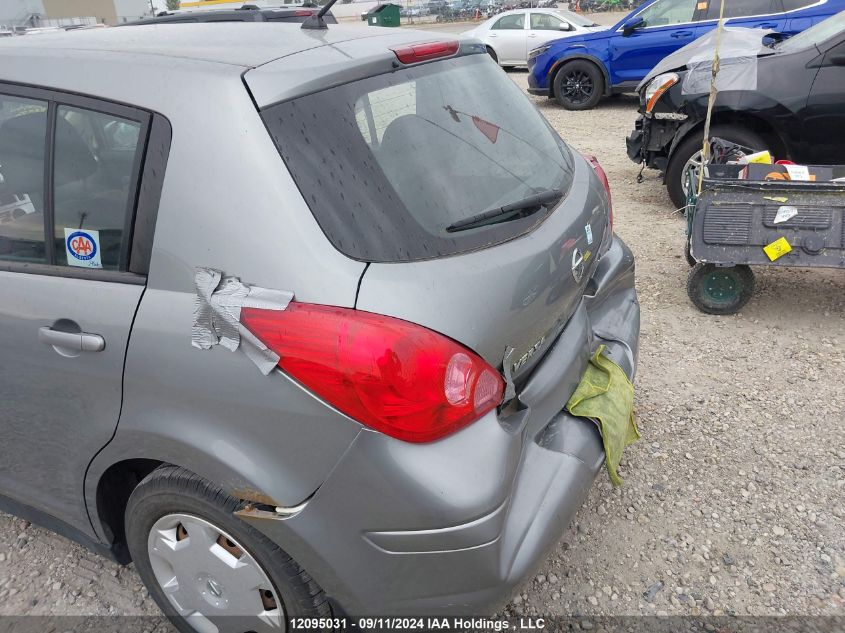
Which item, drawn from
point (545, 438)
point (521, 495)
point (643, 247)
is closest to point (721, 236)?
point (643, 247)

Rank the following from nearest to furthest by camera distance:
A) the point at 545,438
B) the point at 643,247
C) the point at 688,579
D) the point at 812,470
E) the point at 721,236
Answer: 1. the point at 545,438
2. the point at 688,579
3. the point at 812,470
4. the point at 721,236
5. the point at 643,247

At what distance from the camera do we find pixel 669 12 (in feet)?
32.1

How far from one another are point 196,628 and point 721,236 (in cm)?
331

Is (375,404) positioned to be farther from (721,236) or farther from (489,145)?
(721,236)

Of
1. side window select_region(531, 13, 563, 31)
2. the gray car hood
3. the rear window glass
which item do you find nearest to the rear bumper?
the rear window glass

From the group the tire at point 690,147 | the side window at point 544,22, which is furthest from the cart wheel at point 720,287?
the side window at point 544,22

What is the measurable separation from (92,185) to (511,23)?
14.7 meters

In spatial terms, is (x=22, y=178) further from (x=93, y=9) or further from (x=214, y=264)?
(x=93, y=9)

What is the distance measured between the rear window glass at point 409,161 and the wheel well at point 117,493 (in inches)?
37.5

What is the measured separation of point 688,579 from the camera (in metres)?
2.31

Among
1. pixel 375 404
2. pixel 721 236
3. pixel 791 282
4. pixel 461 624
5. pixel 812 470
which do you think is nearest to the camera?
pixel 375 404

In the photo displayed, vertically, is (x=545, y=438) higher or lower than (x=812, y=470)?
higher

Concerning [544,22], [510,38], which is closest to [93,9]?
[510,38]

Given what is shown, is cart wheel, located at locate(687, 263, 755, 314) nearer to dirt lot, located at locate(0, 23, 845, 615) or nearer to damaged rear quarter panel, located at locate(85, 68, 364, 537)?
dirt lot, located at locate(0, 23, 845, 615)
